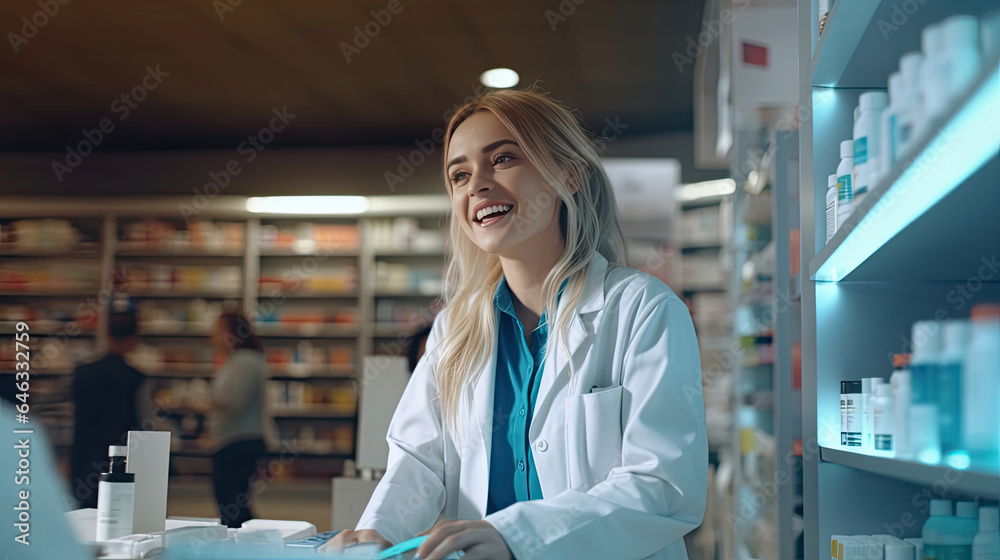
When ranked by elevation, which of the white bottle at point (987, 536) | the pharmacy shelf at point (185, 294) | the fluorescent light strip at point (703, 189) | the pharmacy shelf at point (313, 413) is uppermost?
the fluorescent light strip at point (703, 189)

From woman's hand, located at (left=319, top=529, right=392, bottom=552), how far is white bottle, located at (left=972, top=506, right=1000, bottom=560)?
0.97 metres

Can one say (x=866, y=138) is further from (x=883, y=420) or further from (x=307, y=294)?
(x=307, y=294)

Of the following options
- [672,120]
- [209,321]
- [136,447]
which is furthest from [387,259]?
[136,447]

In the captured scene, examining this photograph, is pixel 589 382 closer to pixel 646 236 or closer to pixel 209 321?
pixel 646 236

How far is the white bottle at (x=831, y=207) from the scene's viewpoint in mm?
1513

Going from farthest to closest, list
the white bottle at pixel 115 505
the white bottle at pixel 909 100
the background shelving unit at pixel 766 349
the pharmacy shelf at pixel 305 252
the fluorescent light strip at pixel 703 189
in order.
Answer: the pharmacy shelf at pixel 305 252
the fluorescent light strip at pixel 703 189
the background shelving unit at pixel 766 349
the white bottle at pixel 115 505
the white bottle at pixel 909 100

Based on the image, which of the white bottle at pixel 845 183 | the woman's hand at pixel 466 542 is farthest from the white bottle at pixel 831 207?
the woman's hand at pixel 466 542

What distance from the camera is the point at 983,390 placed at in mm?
896

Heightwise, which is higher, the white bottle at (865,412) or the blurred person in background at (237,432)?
the white bottle at (865,412)

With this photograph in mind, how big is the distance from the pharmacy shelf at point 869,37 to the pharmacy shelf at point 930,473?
73 cm

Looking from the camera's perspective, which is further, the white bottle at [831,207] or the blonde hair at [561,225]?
the blonde hair at [561,225]

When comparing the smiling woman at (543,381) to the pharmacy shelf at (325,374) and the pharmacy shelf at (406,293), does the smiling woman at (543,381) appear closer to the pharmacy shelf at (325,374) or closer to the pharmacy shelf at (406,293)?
the pharmacy shelf at (406,293)

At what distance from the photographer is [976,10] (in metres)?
1.33

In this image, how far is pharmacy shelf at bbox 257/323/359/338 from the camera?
24.2 ft
